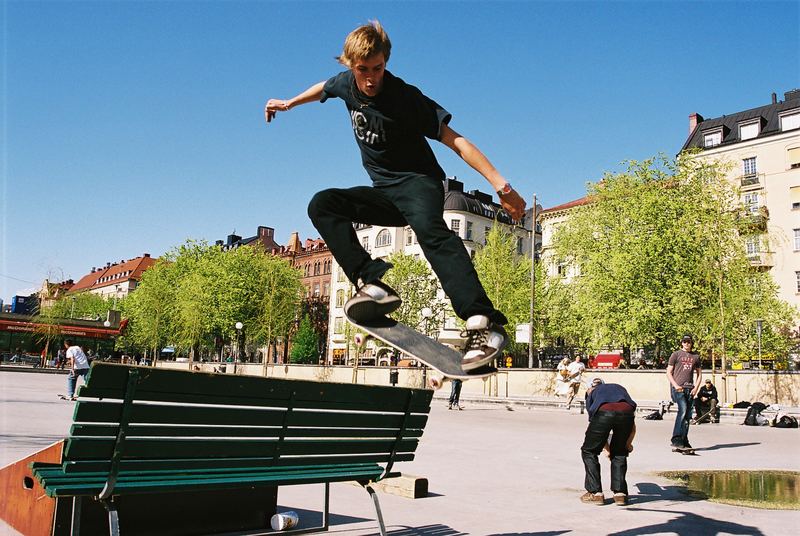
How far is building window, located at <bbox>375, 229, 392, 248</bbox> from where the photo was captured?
78062 millimetres

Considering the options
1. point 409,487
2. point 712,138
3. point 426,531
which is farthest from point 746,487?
point 712,138

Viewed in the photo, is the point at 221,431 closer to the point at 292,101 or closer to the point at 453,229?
the point at 292,101

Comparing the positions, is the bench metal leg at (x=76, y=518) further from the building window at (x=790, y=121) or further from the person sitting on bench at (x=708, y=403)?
the building window at (x=790, y=121)

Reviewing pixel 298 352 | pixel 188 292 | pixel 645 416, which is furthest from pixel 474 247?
pixel 645 416

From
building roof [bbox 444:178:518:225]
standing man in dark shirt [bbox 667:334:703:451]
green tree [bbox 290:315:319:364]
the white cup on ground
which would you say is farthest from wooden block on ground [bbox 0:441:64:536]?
green tree [bbox 290:315:319:364]

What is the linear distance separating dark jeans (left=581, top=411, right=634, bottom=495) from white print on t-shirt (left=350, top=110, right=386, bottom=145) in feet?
16.9

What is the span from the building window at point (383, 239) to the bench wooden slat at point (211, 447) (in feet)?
238

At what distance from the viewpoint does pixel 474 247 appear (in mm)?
73875

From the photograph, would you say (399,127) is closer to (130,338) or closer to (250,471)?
(250,471)

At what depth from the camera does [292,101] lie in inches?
188

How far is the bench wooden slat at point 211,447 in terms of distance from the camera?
3.62 metres

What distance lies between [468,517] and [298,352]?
76.5 meters

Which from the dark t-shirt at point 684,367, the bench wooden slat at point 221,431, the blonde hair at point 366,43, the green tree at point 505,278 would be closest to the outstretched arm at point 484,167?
the blonde hair at point 366,43

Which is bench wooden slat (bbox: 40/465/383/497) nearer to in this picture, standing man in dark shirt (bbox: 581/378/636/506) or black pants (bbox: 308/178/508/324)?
black pants (bbox: 308/178/508/324)
